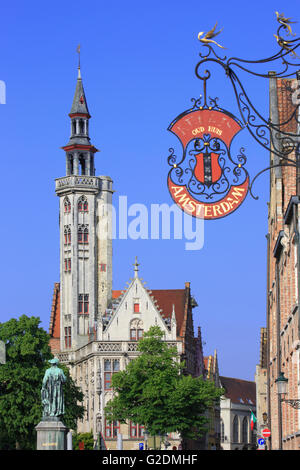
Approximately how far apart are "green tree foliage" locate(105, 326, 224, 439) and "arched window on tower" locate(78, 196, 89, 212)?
86.0 ft

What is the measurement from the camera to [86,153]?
106 meters

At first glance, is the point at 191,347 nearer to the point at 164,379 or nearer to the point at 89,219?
the point at 89,219

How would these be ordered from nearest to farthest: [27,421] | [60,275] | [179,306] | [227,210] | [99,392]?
[227,210]
[27,421]
[99,392]
[60,275]
[179,306]

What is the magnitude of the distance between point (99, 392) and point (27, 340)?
23.9 meters

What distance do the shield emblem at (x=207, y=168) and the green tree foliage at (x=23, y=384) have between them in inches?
2105

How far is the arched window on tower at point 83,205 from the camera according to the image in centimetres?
10325

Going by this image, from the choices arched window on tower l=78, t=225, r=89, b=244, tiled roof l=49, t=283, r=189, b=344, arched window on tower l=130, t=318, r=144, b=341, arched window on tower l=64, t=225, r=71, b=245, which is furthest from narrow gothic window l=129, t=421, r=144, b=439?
arched window on tower l=64, t=225, r=71, b=245

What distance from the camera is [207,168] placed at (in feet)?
68.0

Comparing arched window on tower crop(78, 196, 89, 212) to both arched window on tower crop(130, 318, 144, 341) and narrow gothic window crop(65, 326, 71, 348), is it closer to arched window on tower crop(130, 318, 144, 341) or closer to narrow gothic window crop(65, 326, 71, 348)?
narrow gothic window crop(65, 326, 71, 348)

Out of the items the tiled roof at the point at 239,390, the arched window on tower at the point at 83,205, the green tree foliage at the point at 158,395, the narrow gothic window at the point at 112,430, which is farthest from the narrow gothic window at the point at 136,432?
the tiled roof at the point at 239,390

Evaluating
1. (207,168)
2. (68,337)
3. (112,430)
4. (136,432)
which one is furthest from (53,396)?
(68,337)

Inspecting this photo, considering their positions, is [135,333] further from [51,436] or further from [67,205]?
[51,436]
